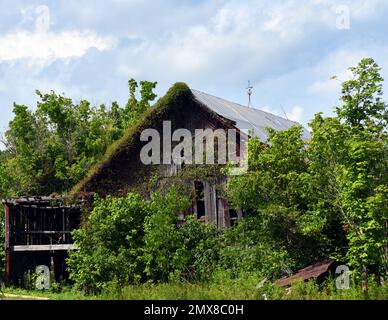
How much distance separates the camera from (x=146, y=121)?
962 inches

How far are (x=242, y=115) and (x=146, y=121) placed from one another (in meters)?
5.17

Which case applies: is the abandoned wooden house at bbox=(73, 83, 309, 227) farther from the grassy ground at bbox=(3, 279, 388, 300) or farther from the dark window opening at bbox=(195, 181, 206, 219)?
the grassy ground at bbox=(3, 279, 388, 300)

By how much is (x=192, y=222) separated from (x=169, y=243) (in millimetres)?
1367

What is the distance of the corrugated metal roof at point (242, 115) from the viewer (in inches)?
979

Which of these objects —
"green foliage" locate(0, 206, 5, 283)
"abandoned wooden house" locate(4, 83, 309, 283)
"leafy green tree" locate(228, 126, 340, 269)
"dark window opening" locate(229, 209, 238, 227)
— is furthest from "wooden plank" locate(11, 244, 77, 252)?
"leafy green tree" locate(228, 126, 340, 269)

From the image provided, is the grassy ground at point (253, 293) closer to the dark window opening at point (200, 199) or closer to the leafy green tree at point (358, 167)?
the leafy green tree at point (358, 167)

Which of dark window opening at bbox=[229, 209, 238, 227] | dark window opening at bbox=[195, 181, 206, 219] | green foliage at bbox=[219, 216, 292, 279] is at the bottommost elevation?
green foliage at bbox=[219, 216, 292, 279]

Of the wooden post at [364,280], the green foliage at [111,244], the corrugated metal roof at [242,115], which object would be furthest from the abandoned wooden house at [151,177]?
the wooden post at [364,280]

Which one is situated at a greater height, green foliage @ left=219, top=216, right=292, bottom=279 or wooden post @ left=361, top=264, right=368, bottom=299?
green foliage @ left=219, top=216, right=292, bottom=279

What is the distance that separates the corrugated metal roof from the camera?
24.9m

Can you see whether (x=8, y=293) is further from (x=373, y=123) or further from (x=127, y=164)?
(x=373, y=123)

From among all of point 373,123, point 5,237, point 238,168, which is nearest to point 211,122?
point 238,168

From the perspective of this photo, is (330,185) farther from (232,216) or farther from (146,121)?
(146,121)

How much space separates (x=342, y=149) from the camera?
1723 centimetres
